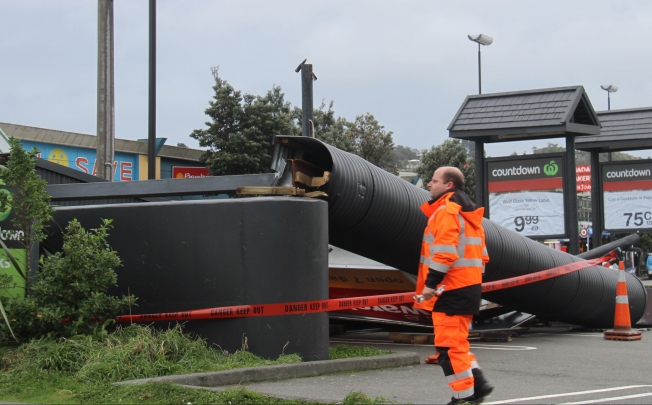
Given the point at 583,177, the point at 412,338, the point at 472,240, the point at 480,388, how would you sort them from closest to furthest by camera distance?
the point at 480,388 < the point at 472,240 < the point at 412,338 < the point at 583,177

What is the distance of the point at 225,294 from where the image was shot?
7793 mm

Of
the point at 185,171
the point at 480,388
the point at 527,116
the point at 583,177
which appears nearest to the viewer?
the point at 480,388

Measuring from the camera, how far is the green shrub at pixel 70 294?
7.37 metres

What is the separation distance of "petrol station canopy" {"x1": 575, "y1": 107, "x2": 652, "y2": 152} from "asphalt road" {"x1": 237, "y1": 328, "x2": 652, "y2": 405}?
44.2ft

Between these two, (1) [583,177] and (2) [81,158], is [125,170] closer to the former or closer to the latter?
(2) [81,158]

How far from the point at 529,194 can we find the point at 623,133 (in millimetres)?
5261

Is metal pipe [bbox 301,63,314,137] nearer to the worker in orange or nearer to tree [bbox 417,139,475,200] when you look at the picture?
the worker in orange

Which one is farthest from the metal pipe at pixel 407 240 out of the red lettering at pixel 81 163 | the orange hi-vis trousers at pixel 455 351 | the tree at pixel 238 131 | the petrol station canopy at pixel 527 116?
the red lettering at pixel 81 163

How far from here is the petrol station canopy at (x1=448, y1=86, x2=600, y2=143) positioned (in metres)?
19.6

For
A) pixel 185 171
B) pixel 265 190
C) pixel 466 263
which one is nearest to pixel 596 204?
pixel 265 190

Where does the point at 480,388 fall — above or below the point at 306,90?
below

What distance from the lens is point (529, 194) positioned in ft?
68.3

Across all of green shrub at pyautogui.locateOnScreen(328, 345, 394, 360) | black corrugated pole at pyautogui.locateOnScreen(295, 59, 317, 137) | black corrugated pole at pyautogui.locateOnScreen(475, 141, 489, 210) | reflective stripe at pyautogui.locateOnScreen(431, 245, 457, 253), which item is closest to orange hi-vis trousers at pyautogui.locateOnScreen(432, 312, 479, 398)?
reflective stripe at pyautogui.locateOnScreen(431, 245, 457, 253)

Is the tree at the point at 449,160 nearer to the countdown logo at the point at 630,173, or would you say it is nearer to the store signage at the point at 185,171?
the store signage at the point at 185,171
